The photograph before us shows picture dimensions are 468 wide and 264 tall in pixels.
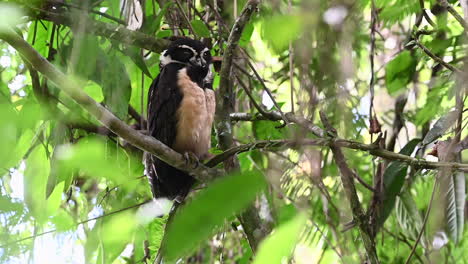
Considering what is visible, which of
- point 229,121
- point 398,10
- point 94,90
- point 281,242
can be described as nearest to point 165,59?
point 94,90

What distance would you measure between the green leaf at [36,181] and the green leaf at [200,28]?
816 mm

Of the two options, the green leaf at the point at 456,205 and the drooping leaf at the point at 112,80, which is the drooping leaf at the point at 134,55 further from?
the green leaf at the point at 456,205

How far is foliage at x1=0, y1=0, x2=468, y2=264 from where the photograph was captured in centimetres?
92

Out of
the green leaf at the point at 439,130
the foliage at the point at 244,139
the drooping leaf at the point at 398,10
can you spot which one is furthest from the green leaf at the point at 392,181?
A: the drooping leaf at the point at 398,10

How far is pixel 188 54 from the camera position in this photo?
2.79 metres

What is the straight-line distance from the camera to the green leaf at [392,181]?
240cm

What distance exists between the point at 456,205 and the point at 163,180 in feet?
3.83

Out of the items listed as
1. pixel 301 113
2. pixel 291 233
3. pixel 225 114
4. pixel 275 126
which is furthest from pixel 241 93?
pixel 291 233

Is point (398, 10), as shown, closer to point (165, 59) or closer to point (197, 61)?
point (197, 61)

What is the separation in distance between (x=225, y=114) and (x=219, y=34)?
1.51 feet

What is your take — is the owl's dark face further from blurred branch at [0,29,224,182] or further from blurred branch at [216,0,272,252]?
blurred branch at [0,29,224,182]

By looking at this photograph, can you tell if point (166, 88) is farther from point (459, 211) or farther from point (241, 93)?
point (459, 211)

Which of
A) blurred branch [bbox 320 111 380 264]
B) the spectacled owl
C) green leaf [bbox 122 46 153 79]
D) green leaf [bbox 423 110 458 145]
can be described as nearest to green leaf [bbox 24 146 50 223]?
green leaf [bbox 122 46 153 79]

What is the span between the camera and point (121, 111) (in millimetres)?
2154
